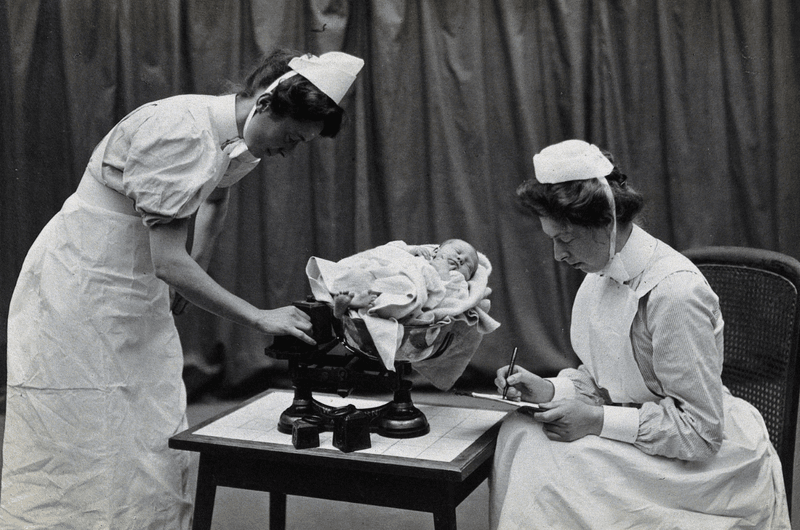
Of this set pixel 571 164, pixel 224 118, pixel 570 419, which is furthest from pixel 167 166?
pixel 570 419

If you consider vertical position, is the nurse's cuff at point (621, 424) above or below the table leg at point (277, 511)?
above

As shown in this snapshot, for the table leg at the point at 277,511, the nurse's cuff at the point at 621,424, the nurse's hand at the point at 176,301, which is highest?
the nurse's hand at the point at 176,301

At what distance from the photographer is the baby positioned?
168cm

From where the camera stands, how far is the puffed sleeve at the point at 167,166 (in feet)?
5.74

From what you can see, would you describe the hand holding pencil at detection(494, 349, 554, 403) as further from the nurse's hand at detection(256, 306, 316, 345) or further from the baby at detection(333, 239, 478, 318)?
the nurse's hand at detection(256, 306, 316, 345)

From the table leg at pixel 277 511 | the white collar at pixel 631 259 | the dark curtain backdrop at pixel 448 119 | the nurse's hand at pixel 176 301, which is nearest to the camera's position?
the white collar at pixel 631 259

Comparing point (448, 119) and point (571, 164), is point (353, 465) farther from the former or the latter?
point (448, 119)

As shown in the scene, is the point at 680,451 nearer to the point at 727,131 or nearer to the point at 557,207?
the point at 557,207

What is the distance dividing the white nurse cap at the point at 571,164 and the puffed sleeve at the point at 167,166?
73 centimetres


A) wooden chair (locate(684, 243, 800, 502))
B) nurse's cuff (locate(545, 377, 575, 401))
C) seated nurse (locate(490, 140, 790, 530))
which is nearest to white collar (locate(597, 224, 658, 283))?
seated nurse (locate(490, 140, 790, 530))

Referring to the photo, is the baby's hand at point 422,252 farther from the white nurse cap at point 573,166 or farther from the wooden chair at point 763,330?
the wooden chair at point 763,330

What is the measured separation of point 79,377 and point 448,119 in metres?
2.61

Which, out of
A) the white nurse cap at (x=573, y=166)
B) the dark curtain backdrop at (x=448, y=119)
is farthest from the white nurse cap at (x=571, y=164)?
the dark curtain backdrop at (x=448, y=119)

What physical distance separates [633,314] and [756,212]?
2583 mm
